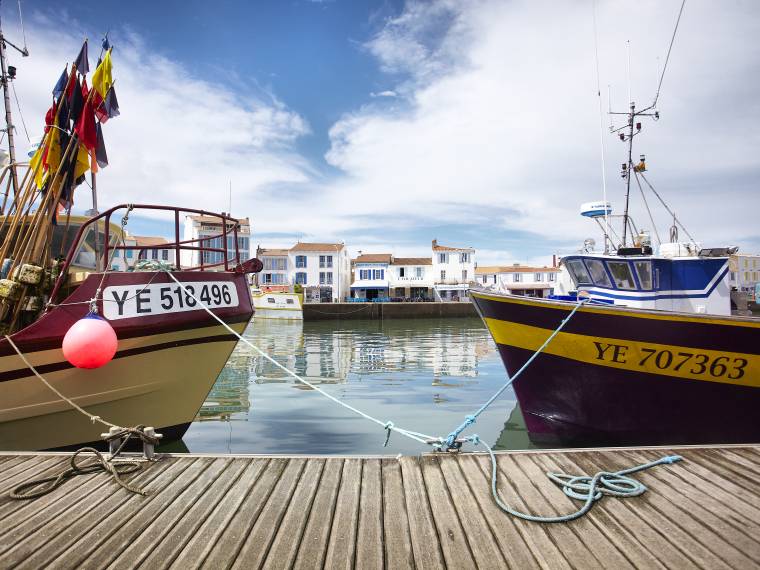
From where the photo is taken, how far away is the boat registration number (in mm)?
5355

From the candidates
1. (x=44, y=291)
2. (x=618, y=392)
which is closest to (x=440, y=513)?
(x=618, y=392)

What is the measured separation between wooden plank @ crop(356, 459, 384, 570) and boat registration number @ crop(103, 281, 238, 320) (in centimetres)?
321

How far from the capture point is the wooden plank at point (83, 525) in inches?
105

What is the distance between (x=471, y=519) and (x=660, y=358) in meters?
4.12

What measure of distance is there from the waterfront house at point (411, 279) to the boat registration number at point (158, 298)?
5086 cm

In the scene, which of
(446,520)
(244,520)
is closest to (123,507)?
(244,520)

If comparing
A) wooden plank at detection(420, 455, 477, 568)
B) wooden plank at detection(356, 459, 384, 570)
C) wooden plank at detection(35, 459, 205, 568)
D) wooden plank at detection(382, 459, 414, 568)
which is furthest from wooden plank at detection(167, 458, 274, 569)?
wooden plank at detection(420, 455, 477, 568)

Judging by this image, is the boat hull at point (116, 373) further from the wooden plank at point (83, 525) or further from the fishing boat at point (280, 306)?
the fishing boat at point (280, 306)

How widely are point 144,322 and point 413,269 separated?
52.5 m

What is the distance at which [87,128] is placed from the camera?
6641mm

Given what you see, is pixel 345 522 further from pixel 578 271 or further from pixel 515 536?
pixel 578 271

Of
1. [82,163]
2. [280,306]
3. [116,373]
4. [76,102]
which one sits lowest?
[280,306]

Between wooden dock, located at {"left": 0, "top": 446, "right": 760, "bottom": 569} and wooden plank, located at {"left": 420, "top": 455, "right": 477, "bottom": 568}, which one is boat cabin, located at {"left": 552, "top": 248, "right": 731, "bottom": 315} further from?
→ wooden plank, located at {"left": 420, "top": 455, "right": 477, "bottom": 568}

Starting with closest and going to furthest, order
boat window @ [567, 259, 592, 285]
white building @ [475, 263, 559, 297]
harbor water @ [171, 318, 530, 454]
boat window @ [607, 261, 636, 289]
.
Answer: harbor water @ [171, 318, 530, 454]
boat window @ [607, 261, 636, 289]
boat window @ [567, 259, 592, 285]
white building @ [475, 263, 559, 297]
